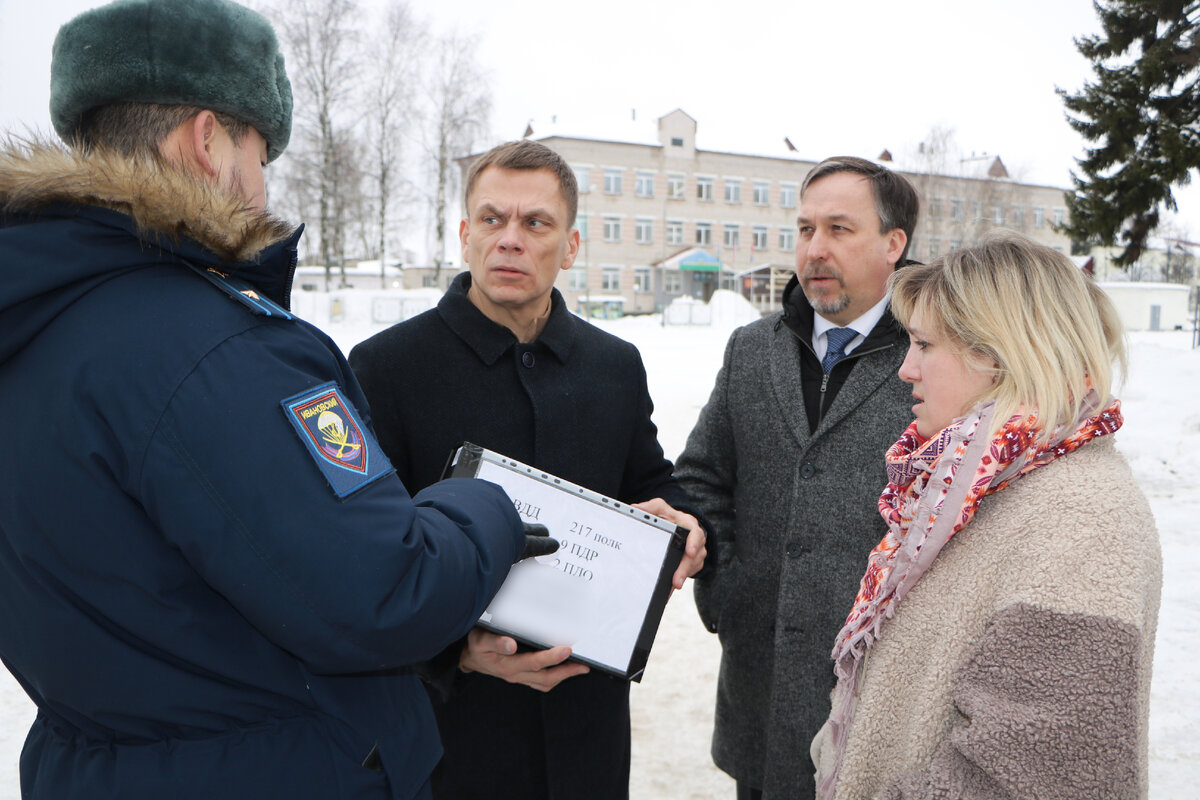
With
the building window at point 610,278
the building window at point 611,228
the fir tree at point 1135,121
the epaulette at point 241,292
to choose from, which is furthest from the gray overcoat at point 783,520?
the building window at point 611,228

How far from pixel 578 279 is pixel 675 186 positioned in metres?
7.95

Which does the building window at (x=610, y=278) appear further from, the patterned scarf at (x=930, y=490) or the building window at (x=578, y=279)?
the patterned scarf at (x=930, y=490)

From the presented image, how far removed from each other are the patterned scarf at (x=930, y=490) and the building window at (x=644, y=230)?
4281 centimetres

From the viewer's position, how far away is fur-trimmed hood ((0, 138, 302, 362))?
3.55ft

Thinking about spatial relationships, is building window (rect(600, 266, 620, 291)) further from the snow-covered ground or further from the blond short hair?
the blond short hair

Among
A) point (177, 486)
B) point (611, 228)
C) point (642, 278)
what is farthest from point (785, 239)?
point (177, 486)

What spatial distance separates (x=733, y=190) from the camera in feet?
151

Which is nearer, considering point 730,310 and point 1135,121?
point 1135,121

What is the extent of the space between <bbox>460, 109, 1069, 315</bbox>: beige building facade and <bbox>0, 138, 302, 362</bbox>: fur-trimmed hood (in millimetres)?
37950

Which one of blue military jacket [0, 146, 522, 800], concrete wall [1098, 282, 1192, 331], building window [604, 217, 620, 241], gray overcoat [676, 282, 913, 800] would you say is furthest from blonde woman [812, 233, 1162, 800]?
concrete wall [1098, 282, 1192, 331]

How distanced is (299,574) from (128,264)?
515mm

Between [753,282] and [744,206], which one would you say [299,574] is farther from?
[744,206]

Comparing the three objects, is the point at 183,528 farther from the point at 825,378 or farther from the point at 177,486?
the point at 825,378

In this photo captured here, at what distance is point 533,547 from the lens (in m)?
1.52
